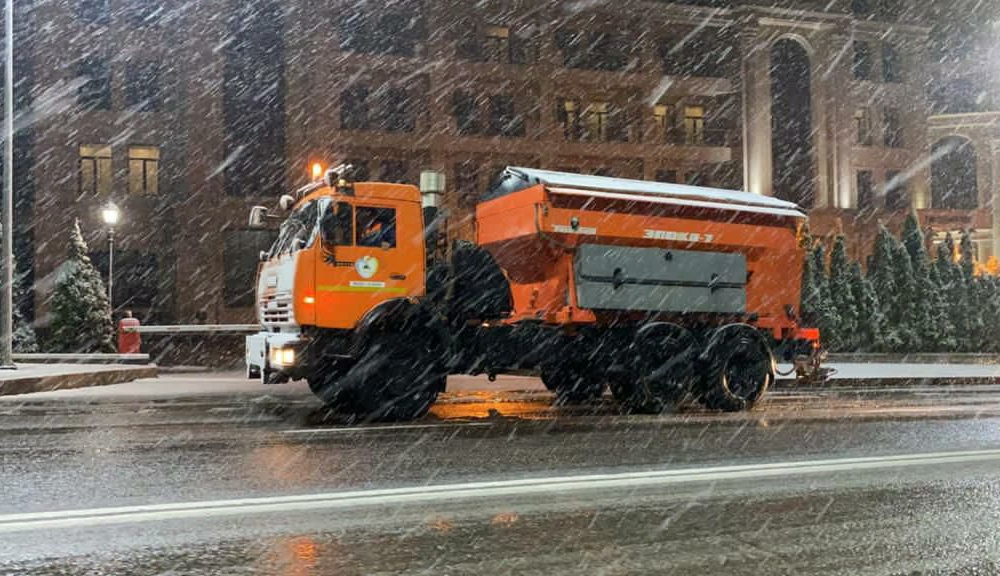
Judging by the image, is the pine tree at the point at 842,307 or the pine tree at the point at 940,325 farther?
the pine tree at the point at 940,325

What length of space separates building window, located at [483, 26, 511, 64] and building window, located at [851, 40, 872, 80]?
19649mm

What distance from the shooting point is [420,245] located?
12078 millimetres

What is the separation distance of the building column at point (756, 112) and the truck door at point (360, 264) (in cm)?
3774

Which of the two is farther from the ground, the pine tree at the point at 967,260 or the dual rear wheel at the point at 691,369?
the pine tree at the point at 967,260

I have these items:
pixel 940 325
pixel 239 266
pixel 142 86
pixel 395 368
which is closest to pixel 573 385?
pixel 395 368

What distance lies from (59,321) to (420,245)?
19221 mm

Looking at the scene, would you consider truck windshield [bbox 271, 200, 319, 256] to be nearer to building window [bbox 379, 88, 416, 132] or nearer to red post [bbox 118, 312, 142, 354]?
red post [bbox 118, 312, 142, 354]

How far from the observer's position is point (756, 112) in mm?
46844

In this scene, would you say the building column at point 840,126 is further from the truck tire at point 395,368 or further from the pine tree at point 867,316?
the truck tire at point 395,368

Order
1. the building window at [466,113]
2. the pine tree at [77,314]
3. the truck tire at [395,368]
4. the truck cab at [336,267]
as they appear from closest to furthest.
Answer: the truck cab at [336,267] < the truck tire at [395,368] < the pine tree at [77,314] < the building window at [466,113]

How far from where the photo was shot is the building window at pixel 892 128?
165ft

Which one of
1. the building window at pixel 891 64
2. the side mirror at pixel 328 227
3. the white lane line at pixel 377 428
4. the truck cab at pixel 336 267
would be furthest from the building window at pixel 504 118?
the white lane line at pixel 377 428

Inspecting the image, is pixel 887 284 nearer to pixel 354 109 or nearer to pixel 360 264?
pixel 354 109

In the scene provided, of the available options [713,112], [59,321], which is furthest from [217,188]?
[713,112]
